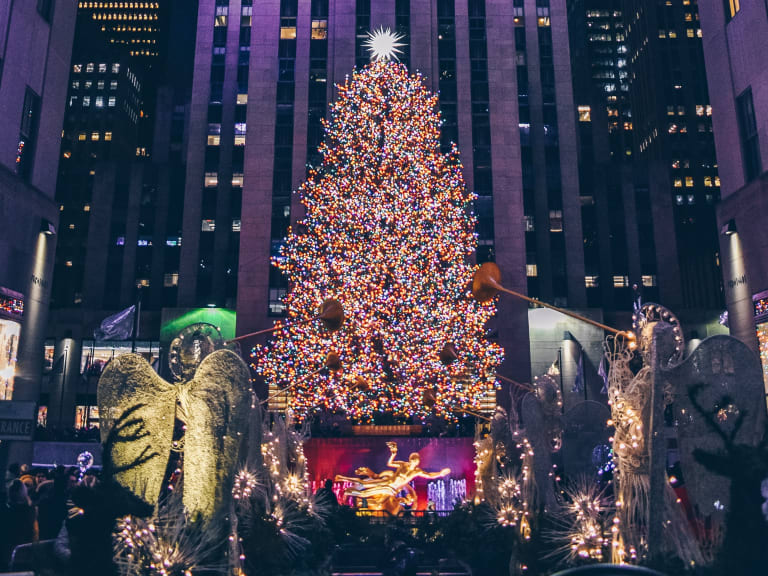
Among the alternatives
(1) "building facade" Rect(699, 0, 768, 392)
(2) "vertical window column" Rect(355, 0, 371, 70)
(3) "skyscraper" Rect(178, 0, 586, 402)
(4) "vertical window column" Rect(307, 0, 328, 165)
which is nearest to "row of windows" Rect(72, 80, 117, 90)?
(3) "skyscraper" Rect(178, 0, 586, 402)

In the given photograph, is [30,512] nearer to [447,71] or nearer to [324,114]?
[324,114]

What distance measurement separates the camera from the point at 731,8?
829 inches

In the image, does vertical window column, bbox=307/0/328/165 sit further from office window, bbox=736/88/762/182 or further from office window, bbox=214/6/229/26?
office window, bbox=736/88/762/182

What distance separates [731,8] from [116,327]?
28.4 meters

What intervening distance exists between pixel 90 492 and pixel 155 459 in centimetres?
117

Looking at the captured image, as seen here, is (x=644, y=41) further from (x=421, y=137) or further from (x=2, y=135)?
(x=2, y=135)

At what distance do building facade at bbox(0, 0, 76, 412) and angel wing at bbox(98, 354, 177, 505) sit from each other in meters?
13.7

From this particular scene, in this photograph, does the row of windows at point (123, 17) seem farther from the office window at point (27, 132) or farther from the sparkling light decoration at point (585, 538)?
the sparkling light decoration at point (585, 538)

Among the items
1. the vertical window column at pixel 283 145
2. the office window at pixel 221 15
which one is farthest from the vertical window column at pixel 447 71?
the office window at pixel 221 15

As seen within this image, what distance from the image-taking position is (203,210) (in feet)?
138

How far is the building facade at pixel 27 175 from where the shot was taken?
19031mm

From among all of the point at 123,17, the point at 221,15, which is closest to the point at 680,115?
the point at 221,15

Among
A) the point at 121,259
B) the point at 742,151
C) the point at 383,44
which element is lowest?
the point at 742,151

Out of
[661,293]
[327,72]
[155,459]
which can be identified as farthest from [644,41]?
[155,459]
